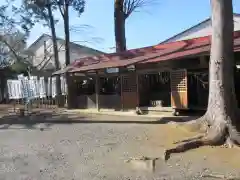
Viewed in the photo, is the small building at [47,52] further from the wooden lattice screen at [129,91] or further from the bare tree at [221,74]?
the bare tree at [221,74]

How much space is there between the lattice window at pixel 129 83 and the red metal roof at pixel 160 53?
778mm

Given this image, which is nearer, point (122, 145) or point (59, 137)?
point (122, 145)

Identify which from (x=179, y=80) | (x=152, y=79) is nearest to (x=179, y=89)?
(x=179, y=80)

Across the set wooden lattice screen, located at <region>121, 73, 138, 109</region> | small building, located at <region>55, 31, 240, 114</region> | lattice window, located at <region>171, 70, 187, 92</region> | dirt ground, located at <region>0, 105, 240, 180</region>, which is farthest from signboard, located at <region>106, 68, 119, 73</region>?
dirt ground, located at <region>0, 105, 240, 180</region>

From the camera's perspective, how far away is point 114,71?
61.5ft

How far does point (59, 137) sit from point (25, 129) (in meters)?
2.70

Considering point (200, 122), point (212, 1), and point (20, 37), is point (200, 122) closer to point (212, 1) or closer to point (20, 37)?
point (212, 1)

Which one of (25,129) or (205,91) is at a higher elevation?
(205,91)

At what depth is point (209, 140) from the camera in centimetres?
943

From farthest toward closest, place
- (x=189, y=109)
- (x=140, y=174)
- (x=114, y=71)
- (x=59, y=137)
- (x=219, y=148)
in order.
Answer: (x=114, y=71) → (x=189, y=109) → (x=59, y=137) → (x=219, y=148) → (x=140, y=174)

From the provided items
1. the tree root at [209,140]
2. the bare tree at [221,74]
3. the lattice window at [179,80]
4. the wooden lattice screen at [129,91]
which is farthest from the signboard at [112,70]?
the tree root at [209,140]

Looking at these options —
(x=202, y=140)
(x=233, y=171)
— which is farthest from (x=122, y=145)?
(x=233, y=171)

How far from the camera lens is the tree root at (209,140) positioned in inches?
355

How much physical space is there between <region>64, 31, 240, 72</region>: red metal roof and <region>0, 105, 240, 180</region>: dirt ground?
10.4ft
